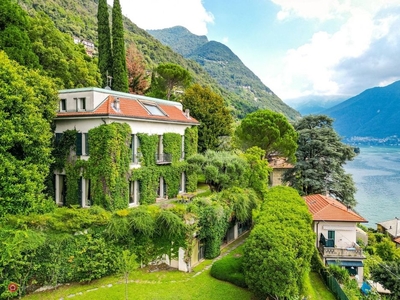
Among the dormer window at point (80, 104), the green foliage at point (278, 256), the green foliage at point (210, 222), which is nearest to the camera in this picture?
the green foliage at point (278, 256)

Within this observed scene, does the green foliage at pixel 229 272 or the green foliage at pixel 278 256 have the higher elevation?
the green foliage at pixel 278 256

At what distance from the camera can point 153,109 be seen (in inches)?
922

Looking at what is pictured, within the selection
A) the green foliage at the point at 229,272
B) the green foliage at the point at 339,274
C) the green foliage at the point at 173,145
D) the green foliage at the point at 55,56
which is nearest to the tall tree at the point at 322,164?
the green foliage at the point at 339,274

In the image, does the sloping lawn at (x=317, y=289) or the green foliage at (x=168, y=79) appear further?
the green foliage at (x=168, y=79)

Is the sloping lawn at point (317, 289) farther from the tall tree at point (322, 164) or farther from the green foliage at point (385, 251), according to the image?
the tall tree at point (322, 164)

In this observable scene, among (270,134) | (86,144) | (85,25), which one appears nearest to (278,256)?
(86,144)

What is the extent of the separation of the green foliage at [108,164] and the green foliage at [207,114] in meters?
16.1

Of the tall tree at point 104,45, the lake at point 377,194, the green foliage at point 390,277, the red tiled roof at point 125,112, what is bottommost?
the lake at point 377,194

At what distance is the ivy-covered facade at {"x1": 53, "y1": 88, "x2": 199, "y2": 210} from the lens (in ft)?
61.5

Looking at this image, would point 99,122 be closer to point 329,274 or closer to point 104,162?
point 104,162

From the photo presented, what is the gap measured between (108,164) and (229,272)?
31.0ft

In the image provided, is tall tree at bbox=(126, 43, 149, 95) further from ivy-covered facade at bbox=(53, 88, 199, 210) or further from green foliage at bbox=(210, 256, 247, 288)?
green foliage at bbox=(210, 256, 247, 288)

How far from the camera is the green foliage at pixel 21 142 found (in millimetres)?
14508

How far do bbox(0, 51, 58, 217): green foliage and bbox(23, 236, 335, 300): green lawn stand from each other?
180 inches
